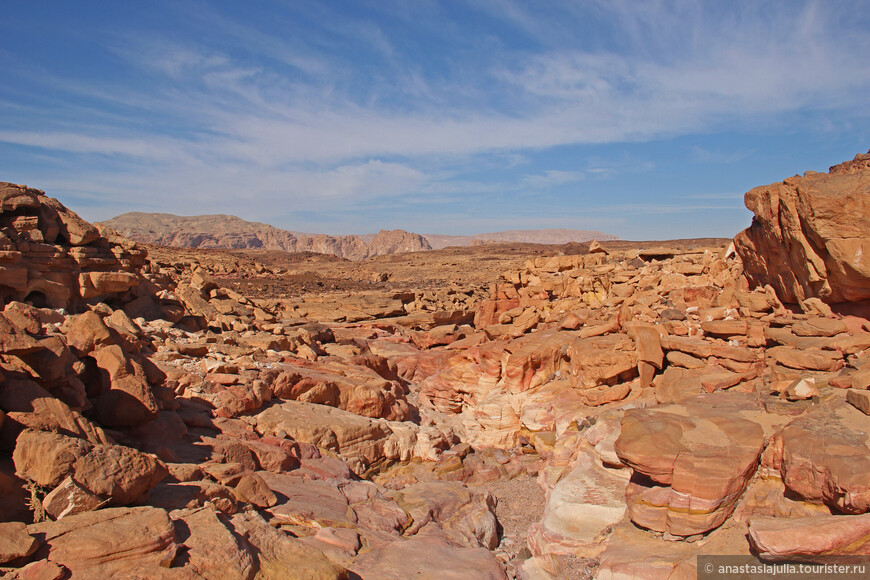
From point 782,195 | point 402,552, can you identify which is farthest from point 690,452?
point 782,195

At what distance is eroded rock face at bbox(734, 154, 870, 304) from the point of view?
7.55 metres

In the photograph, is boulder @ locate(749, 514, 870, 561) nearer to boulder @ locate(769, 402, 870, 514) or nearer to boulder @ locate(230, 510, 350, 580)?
boulder @ locate(769, 402, 870, 514)

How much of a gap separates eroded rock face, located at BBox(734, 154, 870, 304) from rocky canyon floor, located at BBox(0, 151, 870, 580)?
0.04 m

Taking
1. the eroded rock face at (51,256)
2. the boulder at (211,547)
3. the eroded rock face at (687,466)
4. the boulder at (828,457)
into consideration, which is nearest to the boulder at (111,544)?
the boulder at (211,547)

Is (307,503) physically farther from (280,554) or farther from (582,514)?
(582,514)

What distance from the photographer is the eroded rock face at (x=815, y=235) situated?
7.55 metres

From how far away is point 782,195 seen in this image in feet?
29.0

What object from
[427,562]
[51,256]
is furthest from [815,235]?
[51,256]

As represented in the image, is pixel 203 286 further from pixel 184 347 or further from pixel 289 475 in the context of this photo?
pixel 289 475

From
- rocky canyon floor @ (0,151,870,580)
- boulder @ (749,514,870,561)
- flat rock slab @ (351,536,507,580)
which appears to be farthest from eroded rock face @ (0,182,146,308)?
boulder @ (749,514,870,561)

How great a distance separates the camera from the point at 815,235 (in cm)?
812

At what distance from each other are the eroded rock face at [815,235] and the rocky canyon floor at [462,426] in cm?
4

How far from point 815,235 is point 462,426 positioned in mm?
8650

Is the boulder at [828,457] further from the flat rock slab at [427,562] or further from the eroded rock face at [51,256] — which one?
the eroded rock face at [51,256]
